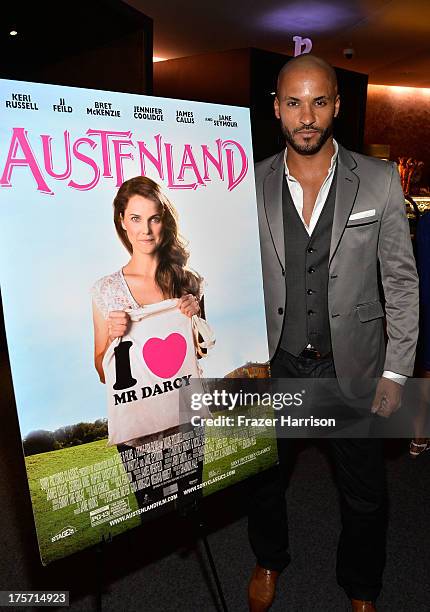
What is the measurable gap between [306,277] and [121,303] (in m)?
0.60

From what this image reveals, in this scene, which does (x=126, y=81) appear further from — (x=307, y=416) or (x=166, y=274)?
(x=307, y=416)

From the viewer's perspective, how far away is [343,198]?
1.58 metres

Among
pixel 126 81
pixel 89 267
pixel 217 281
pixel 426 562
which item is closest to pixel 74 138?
pixel 89 267

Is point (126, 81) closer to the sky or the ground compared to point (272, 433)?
closer to the sky

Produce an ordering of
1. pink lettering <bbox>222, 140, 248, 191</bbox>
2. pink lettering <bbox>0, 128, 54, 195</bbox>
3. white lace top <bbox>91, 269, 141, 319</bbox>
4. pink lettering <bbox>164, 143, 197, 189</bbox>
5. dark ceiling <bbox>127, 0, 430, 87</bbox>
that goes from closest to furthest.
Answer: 1. pink lettering <bbox>0, 128, 54, 195</bbox>
2. white lace top <bbox>91, 269, 141, 319</bbox>
3. pink lettering <bbox>164, 143, 197, 189</bbox>
4. pink lettering <bbox>222, 140, 248, 191</bbox>
5. dark ceiling <bbox>127, 0, 430, 87</bbox>

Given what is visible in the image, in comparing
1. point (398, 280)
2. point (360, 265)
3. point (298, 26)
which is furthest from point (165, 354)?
point (298, 26)

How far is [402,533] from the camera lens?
223 cm

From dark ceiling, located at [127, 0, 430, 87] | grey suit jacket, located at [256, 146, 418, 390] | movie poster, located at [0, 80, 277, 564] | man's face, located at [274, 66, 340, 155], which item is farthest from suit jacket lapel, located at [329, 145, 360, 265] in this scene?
dark ceiling, located at [127, 0, 430, 87]

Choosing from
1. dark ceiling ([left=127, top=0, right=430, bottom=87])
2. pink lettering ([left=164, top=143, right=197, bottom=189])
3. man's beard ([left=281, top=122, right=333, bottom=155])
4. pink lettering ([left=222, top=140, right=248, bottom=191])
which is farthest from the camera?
dark ceiling ([left=127, top=0, right=430, bottom=87])

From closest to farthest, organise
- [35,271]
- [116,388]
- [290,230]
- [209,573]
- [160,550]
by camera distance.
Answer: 1. [35,271]
2. [116,388]
3. [290,230]
4. [209,573]
5. [160,550]

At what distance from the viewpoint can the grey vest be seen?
63.0 inches

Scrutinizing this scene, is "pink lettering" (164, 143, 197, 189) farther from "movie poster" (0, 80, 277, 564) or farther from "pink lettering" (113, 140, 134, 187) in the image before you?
"pink lettering" (113, 140, 134, 187)

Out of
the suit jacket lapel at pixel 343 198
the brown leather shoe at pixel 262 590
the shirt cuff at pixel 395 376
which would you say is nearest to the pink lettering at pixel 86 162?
the suit jacket lapel at pixel 343 198

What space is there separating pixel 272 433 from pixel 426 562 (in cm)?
99
